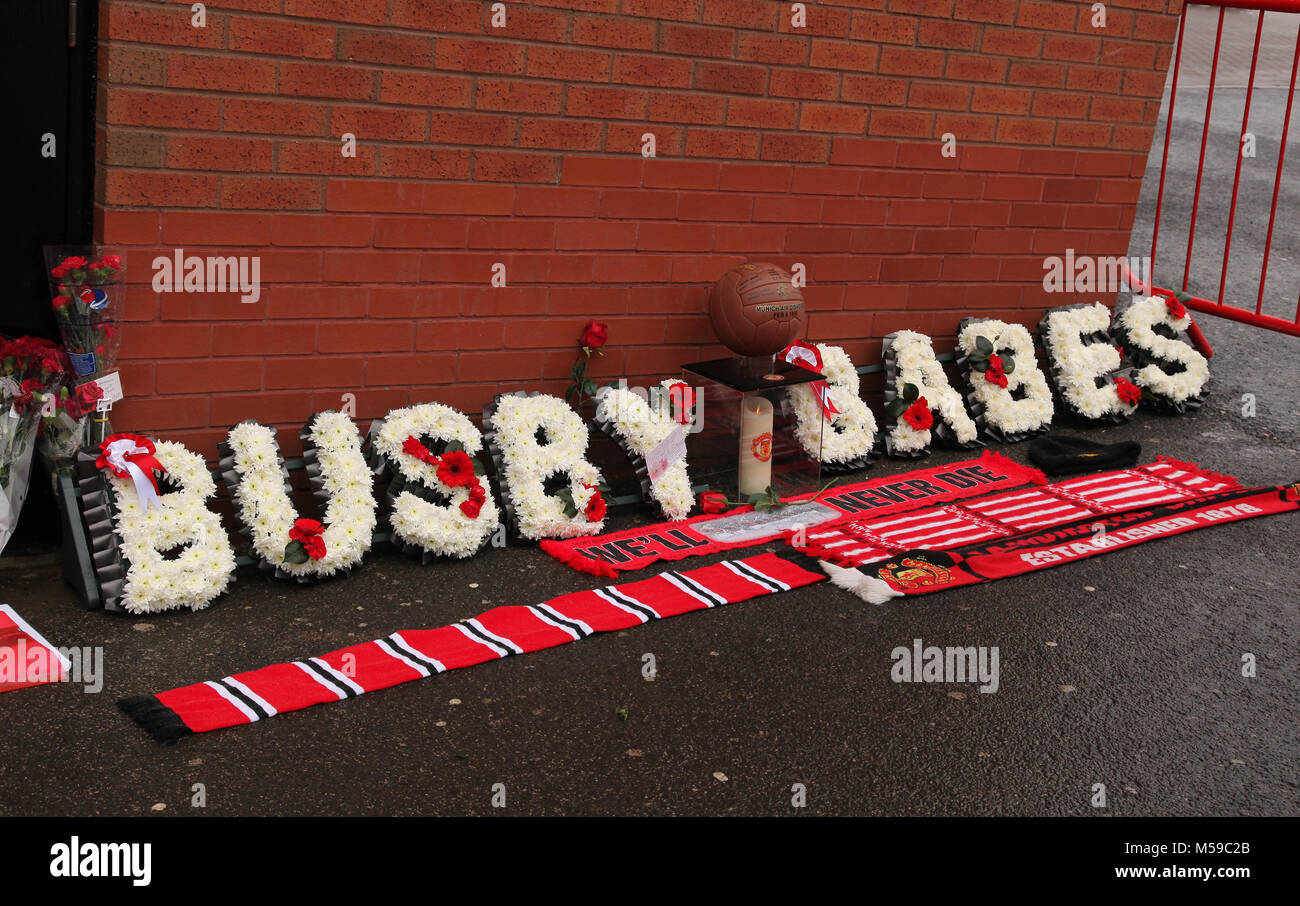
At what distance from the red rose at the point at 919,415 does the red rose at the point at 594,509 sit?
1.69 metres

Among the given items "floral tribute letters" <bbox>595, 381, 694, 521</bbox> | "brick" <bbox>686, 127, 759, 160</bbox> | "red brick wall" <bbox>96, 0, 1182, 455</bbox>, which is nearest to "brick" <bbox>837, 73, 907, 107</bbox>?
"red brick wall" <bbox>96, 0, 1182, 455</bbox>

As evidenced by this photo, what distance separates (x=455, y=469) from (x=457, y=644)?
0.91 meters

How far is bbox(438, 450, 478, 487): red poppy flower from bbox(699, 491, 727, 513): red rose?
1.06m

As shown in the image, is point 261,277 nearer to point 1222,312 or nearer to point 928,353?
point 928,353

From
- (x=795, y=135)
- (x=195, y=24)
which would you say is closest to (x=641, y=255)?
(x=795, y=135)

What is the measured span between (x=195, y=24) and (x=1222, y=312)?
5254 mm

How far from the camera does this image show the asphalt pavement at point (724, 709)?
3.51 metres

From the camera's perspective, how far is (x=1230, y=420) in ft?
22.6

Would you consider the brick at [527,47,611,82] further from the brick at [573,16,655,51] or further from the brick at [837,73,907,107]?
the brick at [837,73,907,107]

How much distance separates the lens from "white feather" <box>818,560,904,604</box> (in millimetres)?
4766

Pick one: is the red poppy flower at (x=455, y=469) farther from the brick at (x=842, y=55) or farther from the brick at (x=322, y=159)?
the brick at (x=842, y=55)

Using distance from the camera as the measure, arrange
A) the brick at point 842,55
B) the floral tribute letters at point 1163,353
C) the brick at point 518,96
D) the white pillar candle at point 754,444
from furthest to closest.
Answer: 1. the floral tribute letters at point 1163,353
2. the brick at point 842,55
3. the white pillar candle at point 754,444
4. the brick at point 518,96

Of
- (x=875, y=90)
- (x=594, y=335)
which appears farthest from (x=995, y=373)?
(x=594, y=335)

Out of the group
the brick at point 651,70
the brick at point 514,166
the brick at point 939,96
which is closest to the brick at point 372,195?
the brick at point 514,166
